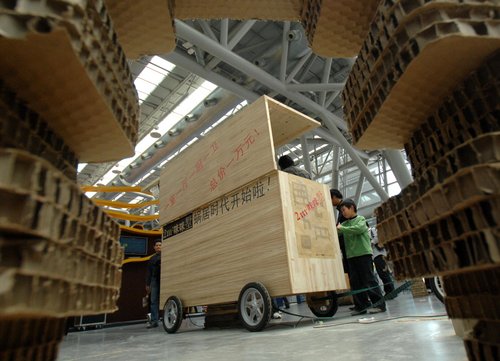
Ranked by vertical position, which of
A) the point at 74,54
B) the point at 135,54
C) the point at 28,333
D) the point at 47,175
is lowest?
the point at 28,333

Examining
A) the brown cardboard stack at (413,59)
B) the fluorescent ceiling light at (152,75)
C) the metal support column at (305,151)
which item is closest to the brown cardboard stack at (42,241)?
the brown cardboard stack at (413,59)

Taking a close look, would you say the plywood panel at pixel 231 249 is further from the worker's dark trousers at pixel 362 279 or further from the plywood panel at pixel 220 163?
the worker's dark trousers at pixel 362 279

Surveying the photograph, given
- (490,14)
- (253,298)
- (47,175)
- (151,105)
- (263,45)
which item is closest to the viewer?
(47,175)

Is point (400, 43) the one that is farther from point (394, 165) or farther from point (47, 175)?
point (394, 165)

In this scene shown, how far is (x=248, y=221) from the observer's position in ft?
11.5

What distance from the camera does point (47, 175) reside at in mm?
737

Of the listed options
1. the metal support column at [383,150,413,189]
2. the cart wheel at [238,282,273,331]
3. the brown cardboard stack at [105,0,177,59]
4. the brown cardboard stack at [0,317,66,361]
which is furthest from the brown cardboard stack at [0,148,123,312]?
the metal support column at [383,150,413,189]

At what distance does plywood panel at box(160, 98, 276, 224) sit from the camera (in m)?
3.59

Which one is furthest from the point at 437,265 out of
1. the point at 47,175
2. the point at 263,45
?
the point at 263,45

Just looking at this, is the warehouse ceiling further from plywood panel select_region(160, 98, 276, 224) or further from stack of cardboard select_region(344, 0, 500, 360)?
stack of cardboard select_region(344, 0, 500, 360)

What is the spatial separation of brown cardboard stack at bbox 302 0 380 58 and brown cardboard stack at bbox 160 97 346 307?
1.77 m

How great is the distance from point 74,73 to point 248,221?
2725 millimetres

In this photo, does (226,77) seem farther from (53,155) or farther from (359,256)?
(53,155)

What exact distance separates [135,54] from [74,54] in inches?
35.1
